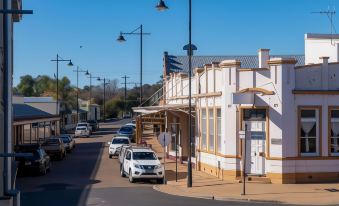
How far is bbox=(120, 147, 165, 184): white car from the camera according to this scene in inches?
1035

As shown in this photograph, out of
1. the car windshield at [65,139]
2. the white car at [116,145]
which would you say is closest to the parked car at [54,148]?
the white car at [116,145]

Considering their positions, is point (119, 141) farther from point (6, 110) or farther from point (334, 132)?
point (6, 110)

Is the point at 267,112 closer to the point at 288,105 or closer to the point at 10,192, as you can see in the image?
the point at 288,105

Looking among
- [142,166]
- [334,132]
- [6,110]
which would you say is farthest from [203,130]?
[6,110]

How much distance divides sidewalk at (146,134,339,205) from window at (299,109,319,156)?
1.92 metres

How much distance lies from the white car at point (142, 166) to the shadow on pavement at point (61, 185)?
1.78 metres

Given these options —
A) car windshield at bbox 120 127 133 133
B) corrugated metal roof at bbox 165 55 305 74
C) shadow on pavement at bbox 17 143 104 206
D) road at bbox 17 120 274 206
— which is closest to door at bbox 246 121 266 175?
road at bbox 17 120 274 206

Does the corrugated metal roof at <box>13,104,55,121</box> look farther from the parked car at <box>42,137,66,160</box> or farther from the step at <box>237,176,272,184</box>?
the step at <box>237,176,272,184</box>

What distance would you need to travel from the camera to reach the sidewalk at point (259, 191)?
802 inches

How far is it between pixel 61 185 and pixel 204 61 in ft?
84.8

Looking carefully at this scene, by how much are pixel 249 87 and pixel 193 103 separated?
7531 millimetres

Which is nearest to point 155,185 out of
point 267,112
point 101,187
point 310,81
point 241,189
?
point 101,187

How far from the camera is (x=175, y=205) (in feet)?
62.5

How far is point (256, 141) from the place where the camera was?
25.6 metres
